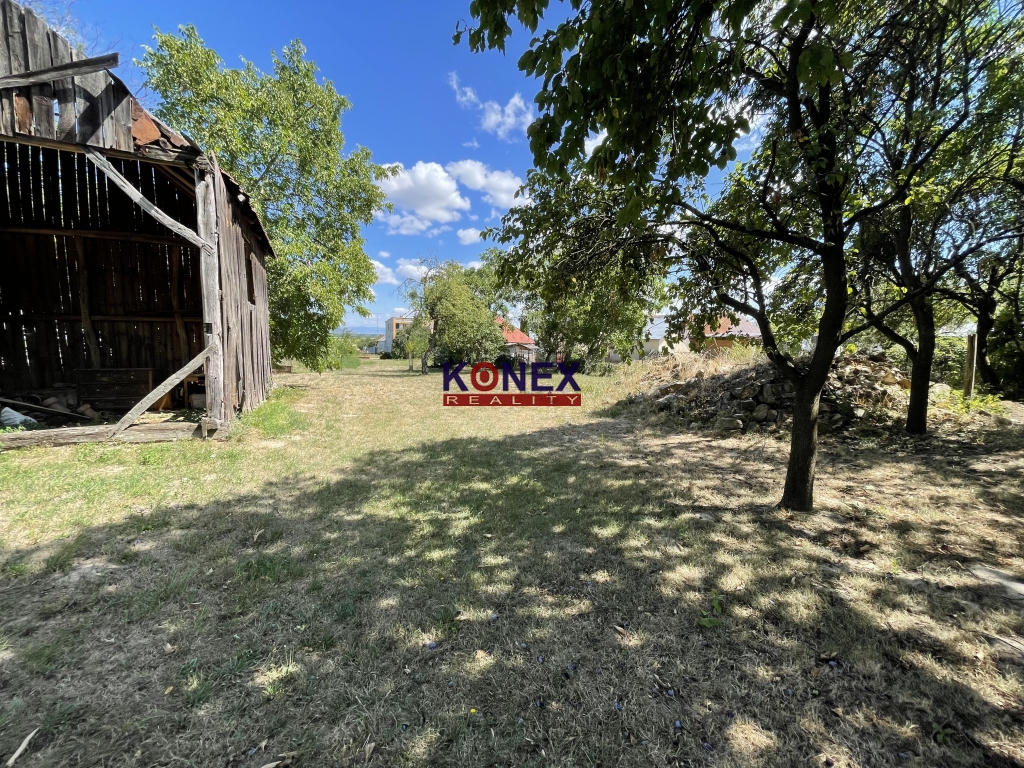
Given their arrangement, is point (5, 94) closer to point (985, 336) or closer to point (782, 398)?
point (782, 398)

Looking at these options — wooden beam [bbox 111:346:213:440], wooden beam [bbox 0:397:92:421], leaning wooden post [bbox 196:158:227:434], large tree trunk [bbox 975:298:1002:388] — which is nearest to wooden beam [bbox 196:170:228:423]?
leaning wooden post [bbox 196:158:227:434]

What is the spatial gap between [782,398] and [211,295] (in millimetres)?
9895

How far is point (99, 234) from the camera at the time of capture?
306 inches

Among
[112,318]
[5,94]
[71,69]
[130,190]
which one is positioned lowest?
[112,318]

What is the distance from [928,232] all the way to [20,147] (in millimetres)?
15146

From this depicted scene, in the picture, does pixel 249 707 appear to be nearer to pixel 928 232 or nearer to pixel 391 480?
pixel 391 480

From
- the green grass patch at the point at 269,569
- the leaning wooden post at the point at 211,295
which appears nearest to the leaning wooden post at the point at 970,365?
the green grass patch at the point at 269,569

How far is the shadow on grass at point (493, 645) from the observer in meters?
1.57

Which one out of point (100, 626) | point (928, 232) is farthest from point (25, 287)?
point (928, 232)

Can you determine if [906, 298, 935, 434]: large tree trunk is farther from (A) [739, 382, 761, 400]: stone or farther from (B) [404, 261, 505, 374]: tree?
(B) [404, 261, 505, 374]: tree

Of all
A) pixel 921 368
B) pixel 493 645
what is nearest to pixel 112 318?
pixel 493 645

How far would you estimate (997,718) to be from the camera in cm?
166

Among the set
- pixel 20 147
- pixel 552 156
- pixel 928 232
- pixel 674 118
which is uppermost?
pixel 20 147

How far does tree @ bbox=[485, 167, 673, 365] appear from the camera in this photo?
149 inches
